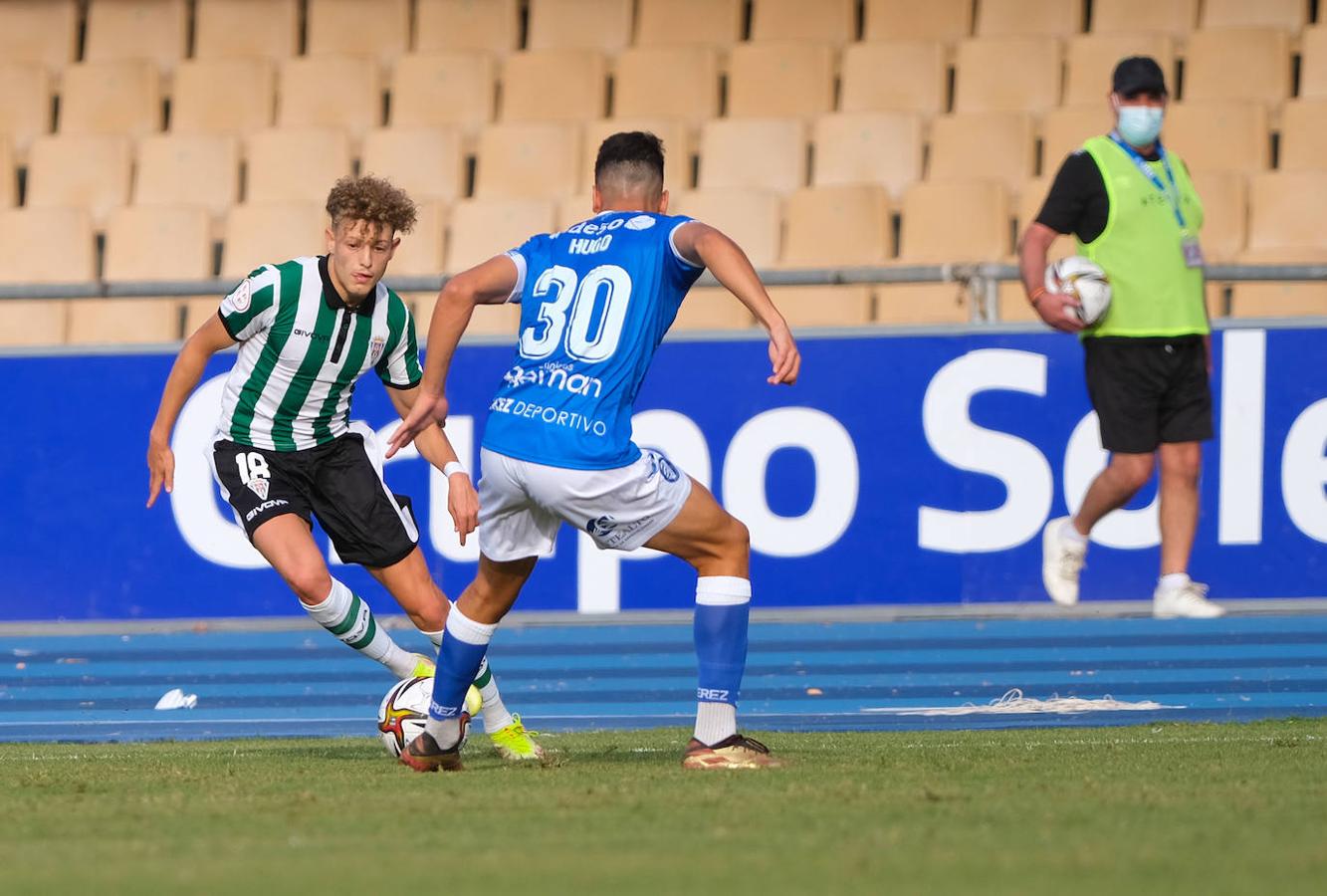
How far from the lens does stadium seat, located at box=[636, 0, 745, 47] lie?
42.8 feet

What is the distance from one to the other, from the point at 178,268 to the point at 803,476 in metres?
4.70

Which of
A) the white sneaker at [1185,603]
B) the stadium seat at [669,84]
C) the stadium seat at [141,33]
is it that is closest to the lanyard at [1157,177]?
the white sneaker at [1185,603]

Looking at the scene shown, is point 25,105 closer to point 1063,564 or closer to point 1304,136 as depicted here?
point 1304,136

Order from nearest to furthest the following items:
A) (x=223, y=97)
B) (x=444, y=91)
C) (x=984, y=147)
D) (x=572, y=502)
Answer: (x=572, y=502) → (x=984, y=147) → (x=444, y=91) → (x=223, y=97)

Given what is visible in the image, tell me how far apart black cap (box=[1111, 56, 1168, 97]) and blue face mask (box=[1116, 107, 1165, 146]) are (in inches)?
2.8

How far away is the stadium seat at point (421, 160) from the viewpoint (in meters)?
12.3

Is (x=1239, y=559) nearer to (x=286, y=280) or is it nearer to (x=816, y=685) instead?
(x=816, y=685)

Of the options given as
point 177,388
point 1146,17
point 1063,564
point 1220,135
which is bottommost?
point 1063,564

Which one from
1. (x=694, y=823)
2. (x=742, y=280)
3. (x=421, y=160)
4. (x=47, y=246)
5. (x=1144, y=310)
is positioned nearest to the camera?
(x=694, y=823)

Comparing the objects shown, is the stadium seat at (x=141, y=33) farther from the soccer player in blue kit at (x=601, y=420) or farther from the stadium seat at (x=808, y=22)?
the soccer player in blue kit at (x=601, y=420)

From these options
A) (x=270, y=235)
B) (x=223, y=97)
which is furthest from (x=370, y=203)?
(x=223, y=97)

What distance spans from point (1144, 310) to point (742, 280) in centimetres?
312

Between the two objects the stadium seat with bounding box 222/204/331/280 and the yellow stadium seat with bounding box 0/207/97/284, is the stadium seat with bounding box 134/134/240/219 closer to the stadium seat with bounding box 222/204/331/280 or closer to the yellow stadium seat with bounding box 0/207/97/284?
the yellow stadium seat with bounding box 0/207/97/284

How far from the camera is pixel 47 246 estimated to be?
12227 millimetres
